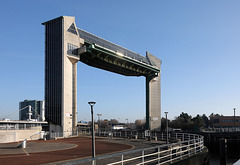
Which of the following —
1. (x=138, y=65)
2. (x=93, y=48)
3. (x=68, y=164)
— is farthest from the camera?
(x=138, y=65)

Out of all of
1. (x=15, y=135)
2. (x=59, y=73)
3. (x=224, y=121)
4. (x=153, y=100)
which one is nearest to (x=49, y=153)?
(x=15, y=135)

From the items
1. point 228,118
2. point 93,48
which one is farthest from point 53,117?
point 228,118

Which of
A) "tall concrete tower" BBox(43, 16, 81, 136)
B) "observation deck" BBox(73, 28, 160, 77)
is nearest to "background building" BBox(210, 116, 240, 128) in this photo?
"observation deck" BBox(73, 28, 160, 77)

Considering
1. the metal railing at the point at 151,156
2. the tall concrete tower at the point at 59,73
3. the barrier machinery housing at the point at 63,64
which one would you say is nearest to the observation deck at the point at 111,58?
the barrier machinery housing at the point at 63,64

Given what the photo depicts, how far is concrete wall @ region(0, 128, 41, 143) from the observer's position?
34.6 metres

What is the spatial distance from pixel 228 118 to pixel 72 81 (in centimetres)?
11411

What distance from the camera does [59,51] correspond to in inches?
1881

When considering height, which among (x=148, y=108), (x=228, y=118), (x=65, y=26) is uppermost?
(x=65, y=26)

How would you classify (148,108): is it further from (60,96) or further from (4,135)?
(4,135)

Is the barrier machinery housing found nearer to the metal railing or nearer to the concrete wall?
the concrete wall

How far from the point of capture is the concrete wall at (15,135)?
34.6 m

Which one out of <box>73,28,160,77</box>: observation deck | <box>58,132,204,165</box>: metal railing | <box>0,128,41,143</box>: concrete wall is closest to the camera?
<box>58,132,204,165</box>: metal railing

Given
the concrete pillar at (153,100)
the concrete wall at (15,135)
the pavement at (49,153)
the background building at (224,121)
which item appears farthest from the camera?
the background building at (224,121)

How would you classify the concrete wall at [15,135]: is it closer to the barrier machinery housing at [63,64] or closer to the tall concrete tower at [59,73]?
the tall concrete tower at [59,73]
